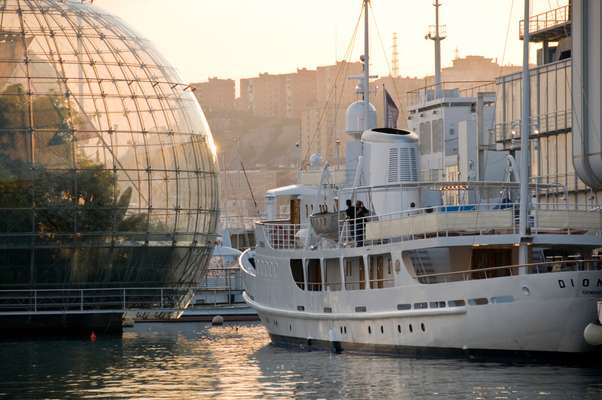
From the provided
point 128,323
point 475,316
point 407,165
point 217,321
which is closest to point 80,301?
point 128,323

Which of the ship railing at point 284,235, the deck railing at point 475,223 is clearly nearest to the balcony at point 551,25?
the ship railing at point 284,235

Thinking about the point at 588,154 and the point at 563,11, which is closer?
the point at 588,154

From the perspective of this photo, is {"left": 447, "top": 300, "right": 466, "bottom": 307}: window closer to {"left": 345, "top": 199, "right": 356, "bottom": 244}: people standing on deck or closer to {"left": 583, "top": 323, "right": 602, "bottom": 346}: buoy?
{"left": 583, "top": 323, "right": 602, "bottom": 346}: buoy

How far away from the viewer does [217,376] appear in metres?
41.5

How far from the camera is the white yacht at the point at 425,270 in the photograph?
42.3 meters

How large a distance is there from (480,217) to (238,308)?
30.9 meters

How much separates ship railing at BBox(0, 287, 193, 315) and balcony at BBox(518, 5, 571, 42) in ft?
60.5

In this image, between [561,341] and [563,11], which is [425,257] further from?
[563,11]

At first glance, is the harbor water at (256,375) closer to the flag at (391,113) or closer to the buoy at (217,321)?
the buoy at (217,321)

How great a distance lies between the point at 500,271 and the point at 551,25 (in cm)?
2284

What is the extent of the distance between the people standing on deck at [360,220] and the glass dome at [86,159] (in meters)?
8.78

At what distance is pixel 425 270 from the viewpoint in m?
47.0

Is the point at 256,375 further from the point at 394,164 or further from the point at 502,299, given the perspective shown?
the point at 394,164

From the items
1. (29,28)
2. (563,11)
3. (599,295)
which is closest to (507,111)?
(563,11)
